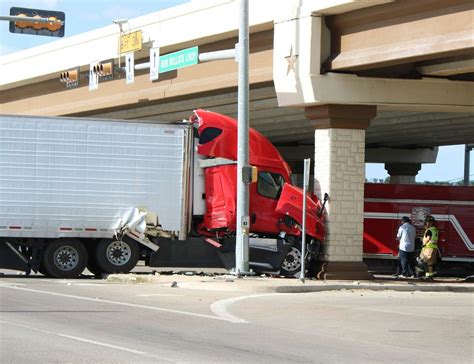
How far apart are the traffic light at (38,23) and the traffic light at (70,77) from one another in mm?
9343

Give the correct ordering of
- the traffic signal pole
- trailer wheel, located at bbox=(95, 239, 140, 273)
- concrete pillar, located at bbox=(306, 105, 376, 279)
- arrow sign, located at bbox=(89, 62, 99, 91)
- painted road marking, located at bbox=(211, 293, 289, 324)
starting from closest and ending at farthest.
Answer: painted road marking, located at bbox=(211, 293, 289, 324), the traffic signal pole, concrete pillar, located at bbox=(306, 105, 376, 279), trailer wheel, located at bbox=(95, 239, 140, 273), arrow sign, located at bbox=(89, 62, 99, 91)

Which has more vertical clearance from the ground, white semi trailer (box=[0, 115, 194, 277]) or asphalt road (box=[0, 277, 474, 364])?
white semi trailer (box=[0, 115, 194, 277])

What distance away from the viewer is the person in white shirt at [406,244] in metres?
29.9

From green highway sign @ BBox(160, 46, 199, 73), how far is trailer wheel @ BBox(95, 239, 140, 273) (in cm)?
561

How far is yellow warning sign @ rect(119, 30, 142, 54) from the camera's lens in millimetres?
34844

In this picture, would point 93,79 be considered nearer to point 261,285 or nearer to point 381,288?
point 261,285

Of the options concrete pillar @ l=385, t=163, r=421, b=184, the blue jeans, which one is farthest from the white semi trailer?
concrete pillar @ l=385, t=163, r=421, b=184

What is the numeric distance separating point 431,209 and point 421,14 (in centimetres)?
1032

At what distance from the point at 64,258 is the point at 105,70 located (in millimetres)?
10348

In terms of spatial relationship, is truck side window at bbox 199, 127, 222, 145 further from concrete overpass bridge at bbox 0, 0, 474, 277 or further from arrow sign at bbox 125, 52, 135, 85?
arrow sign at bbox 125, 52, 135, 85

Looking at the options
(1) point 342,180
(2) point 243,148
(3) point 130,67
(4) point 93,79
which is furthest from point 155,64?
(1) point 342,180

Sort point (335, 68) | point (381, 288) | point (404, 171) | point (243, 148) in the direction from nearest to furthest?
point (381, 288) < point (243, 148) < point (335, 68) < point (404, 171)

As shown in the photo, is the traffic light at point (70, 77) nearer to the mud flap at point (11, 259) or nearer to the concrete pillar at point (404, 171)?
the mud flap at point (11, 259)

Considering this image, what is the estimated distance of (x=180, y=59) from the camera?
29.8 metres
